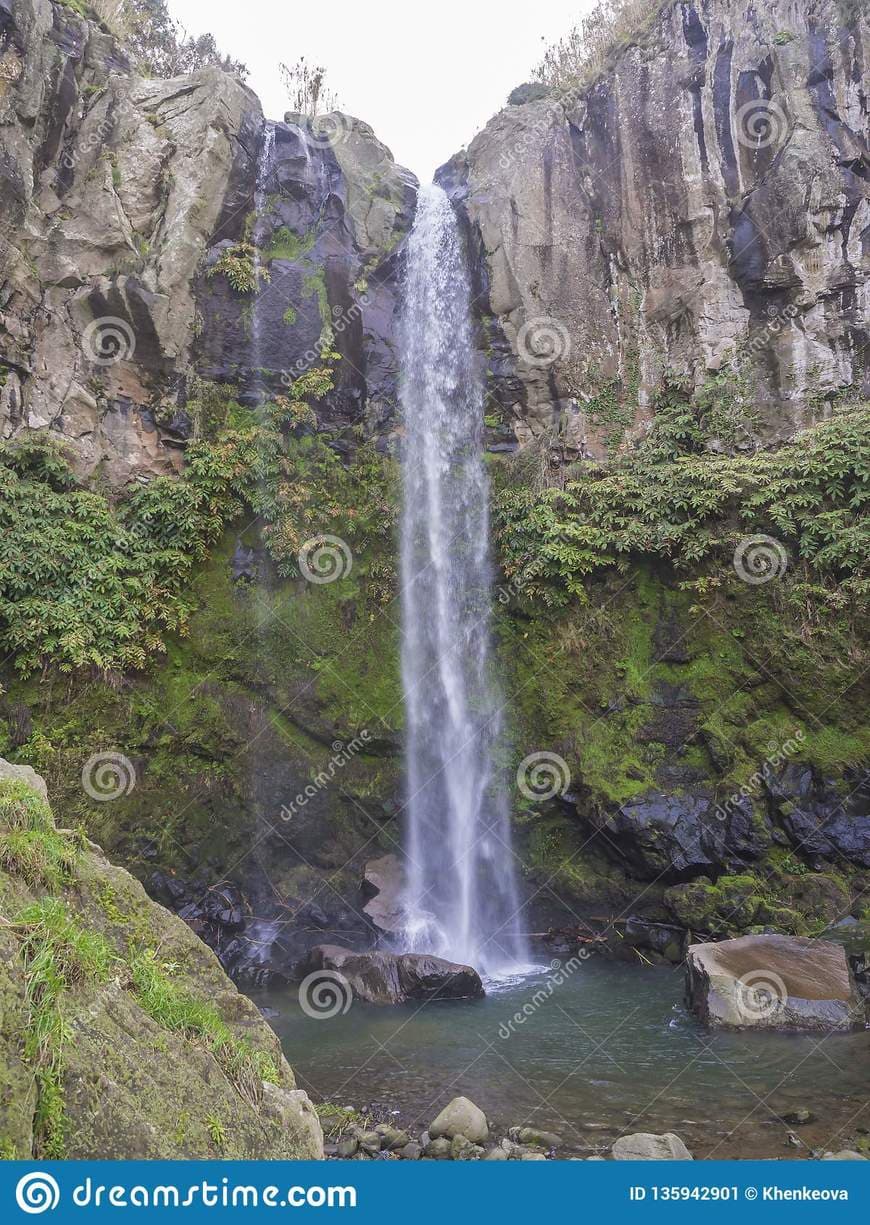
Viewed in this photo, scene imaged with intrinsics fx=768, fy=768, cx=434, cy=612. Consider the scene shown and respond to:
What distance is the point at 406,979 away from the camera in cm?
960

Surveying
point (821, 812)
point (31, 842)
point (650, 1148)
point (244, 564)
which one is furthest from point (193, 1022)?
point (244, 564)

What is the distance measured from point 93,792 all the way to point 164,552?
13.0 ft

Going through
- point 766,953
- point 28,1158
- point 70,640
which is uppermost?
point 70,640

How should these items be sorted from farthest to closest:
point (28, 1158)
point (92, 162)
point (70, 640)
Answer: point (92, 162), point (70, 640), point (28, 1158)

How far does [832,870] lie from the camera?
424 inches

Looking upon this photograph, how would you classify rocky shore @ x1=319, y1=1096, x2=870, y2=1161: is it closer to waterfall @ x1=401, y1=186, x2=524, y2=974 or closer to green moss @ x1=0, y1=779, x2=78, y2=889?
green moss @ x1=0, y1=779, x2=78, y2=889

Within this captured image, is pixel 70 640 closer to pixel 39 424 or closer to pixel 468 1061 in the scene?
pixel 39 424

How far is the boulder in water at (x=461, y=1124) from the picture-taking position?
→ 585 centimetres

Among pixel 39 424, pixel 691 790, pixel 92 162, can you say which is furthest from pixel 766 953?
pixel 92 162

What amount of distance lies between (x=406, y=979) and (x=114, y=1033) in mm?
6935

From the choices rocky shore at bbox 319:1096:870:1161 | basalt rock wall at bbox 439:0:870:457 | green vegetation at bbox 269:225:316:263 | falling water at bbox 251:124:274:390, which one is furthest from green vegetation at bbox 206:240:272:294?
rocky shore at bbox 319:1096:870:1161

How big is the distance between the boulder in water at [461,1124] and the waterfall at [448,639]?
16.4 ft

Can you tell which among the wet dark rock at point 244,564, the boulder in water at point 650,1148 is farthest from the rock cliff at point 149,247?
the boulder in water at point 650,1148

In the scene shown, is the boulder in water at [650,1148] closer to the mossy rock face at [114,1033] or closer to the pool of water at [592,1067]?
the pool of water at [592,1067]
